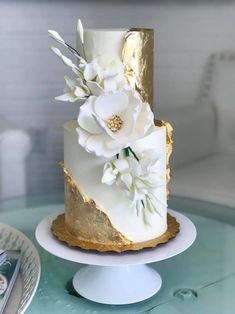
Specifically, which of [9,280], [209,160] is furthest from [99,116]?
[209,160]

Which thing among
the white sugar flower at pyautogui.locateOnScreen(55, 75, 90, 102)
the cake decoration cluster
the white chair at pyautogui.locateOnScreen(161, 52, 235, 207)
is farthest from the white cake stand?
the white chair at pyautogui.locateOnScreen(161, 52, 235, 207)

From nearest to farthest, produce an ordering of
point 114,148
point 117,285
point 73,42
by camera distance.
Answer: point 114,148, point 117,285, point 73,42

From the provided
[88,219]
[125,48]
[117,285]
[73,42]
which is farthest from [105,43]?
[73,42]

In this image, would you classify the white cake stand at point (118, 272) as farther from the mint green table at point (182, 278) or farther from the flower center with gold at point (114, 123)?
the flower center with gold at point (114, 123)

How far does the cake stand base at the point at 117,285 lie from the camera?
984 millimetres

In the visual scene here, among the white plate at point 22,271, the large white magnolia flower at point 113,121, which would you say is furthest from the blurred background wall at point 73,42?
the large white magnolia flower at point 113,121

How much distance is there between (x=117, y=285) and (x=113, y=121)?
0.95 feet

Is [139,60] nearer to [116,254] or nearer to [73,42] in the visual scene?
[116,254]

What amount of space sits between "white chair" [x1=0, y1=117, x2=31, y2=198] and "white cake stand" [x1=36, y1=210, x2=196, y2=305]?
772 millimetres

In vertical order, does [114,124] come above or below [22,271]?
above

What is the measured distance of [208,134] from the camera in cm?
180

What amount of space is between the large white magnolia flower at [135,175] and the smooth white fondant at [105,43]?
163 millimetres

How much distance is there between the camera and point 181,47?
5.77ft

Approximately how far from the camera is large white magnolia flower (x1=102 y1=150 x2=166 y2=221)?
34.8 inches
